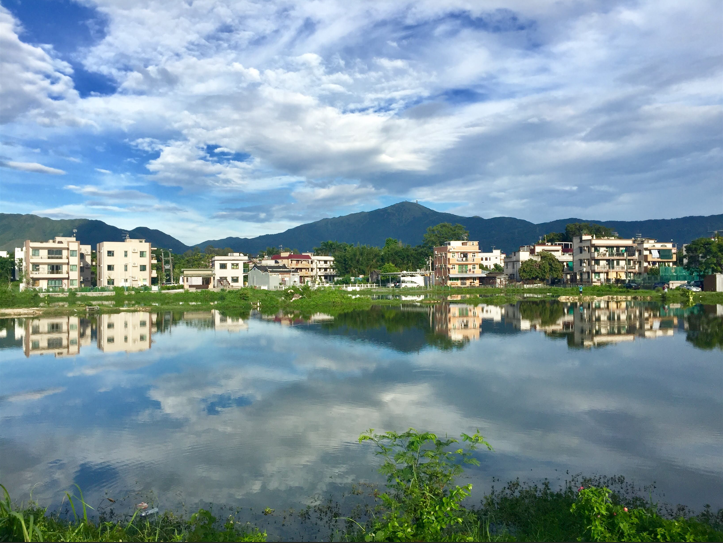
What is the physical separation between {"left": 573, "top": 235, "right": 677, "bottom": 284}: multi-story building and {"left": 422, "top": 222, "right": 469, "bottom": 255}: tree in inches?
1286

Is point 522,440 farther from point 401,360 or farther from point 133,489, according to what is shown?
point 401,360

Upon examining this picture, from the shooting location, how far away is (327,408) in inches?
474

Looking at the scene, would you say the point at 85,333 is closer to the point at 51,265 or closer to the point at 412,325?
the point at 412,325

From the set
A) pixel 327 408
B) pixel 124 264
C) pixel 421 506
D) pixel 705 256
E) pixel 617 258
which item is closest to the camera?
pixel 421 506

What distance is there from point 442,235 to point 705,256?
49.9 meters

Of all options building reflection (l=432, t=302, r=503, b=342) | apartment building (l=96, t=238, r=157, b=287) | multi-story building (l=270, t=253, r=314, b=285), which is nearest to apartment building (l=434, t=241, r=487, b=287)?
multi-story building (l=270, t=253, r=314, b=285)

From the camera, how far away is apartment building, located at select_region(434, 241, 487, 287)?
6862 cm

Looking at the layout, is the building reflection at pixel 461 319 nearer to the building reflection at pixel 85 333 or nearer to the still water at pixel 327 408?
the still water at pixel 327 408

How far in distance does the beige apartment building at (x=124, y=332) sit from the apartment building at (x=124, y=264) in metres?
26.0

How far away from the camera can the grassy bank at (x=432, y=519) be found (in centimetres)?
557

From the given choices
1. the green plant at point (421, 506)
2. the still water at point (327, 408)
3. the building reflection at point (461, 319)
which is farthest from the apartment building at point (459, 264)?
the green plant at point (421, 506)

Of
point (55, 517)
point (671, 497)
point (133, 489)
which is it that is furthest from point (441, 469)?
point (55, 517)

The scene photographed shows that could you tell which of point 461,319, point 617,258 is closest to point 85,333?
point 461,319

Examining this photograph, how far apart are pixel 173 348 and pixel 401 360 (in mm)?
10158
